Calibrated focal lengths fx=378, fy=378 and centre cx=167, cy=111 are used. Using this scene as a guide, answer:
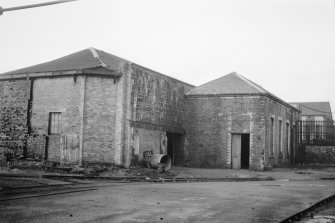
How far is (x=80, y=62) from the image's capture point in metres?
21.2

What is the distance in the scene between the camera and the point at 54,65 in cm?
2183

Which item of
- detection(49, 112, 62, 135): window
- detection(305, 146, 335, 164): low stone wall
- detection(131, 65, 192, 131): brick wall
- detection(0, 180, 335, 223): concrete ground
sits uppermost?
detection(131, 65, 192, 131): brick wall

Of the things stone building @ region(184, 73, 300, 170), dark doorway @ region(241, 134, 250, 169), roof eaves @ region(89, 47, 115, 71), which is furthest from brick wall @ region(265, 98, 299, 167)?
roof eaves @ region(89, 47, 115, 71)

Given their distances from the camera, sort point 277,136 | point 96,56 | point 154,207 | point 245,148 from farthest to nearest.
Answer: point 245,148 → point 277,136 → point 96,56 → point 154,207

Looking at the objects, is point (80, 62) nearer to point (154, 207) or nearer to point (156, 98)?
point (156, 98)

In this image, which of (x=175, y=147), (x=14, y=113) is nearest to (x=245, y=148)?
(x=175, y=147)

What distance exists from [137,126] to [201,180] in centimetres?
511

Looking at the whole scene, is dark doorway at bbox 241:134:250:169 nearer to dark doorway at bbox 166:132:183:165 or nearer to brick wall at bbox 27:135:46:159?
dark doorway at bbox 166:132:183:165

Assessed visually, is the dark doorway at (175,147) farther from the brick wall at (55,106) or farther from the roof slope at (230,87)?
the brick wall at (55,106)

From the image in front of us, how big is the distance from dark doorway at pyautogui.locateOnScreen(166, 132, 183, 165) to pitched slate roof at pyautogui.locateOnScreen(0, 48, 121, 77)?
21.3 ft

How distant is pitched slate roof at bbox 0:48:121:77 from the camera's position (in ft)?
66.7

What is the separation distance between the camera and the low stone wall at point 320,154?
28781mm

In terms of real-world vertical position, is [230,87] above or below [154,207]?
above

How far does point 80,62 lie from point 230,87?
10.0 metres
